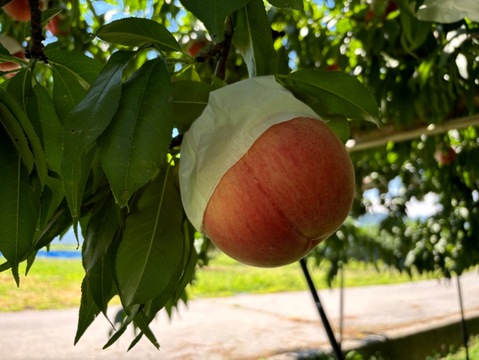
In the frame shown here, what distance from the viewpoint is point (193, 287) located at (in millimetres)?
4129

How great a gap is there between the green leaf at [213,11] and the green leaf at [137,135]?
0.07m

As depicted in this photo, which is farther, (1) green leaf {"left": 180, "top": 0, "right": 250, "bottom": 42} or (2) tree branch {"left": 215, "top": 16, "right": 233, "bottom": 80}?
(2) tree branch {"left": 215, "top": 16, "right": 233, "bottom": 80}

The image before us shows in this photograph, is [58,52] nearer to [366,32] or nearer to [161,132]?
[161,132]

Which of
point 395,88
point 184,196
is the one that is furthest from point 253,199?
point 395,88

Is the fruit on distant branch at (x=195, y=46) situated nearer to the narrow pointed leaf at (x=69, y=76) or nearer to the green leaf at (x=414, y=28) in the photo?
the green leaf at (x=414, y=28)

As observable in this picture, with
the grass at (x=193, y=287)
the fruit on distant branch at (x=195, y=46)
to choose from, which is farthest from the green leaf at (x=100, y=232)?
the grass at (x=193, y=287)

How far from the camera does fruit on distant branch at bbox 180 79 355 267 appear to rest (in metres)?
0.42

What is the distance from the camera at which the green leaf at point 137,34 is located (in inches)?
17.4

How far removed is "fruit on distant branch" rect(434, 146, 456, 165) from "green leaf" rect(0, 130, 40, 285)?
171cm

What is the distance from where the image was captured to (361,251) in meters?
2.73

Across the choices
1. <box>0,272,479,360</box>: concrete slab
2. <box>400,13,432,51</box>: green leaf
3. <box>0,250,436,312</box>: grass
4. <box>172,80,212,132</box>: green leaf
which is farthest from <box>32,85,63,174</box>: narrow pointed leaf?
<box>0,250,436,312</box>: grass

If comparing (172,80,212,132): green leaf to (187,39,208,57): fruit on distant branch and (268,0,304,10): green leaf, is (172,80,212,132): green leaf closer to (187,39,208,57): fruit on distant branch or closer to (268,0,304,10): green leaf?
(268,0,304,10): green leaf

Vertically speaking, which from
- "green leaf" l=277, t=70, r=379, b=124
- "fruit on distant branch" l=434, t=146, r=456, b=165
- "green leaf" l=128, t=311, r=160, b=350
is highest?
"fruit on distant branch" l=434, t=146, r=456, b=165

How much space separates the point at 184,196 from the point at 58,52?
0.19 metres
